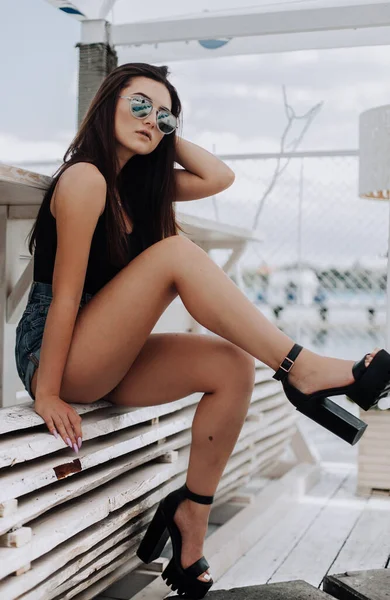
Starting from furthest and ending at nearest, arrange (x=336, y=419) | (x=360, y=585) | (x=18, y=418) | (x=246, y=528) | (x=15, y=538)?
(x=246, y=528) < (x=360, y=585) < (x=336, y=419) < (x=18, y=418) < (x=15, y=538)

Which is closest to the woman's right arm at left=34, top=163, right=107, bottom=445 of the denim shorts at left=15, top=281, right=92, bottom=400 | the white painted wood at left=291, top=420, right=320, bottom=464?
the denim shorts at left=15, top=281, right=92, bottom=400

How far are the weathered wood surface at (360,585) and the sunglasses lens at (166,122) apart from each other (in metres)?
1.19

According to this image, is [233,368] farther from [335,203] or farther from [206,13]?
[335,203]

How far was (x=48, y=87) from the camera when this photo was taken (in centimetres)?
498

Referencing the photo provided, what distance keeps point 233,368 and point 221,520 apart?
116cm

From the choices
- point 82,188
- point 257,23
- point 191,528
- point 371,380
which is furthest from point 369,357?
point 257,23

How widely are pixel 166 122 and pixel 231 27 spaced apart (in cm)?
128

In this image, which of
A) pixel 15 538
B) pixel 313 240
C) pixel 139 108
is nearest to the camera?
pixel 15 538

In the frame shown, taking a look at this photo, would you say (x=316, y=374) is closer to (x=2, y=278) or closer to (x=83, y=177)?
(x=83, y=177)

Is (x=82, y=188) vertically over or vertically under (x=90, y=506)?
over

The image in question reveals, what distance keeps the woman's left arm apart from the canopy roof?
1.08 metres

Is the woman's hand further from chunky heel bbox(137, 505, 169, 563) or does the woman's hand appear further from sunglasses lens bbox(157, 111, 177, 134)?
sunglasses lens bbox(157, 111, 177, 134)

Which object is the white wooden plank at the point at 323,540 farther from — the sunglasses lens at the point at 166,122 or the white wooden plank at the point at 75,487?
the sunglasses lens at the point at 166,122

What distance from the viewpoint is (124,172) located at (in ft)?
6.22
